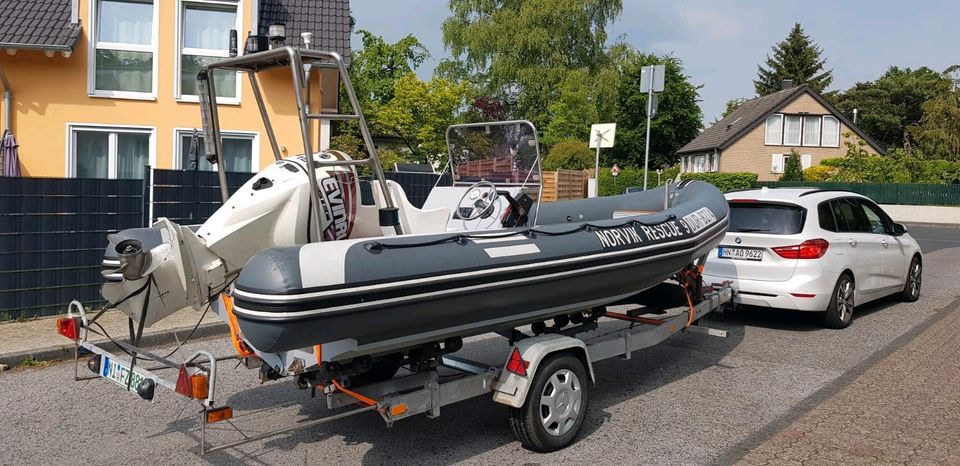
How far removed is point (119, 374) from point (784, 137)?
157 ft

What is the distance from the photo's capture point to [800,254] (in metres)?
8.02

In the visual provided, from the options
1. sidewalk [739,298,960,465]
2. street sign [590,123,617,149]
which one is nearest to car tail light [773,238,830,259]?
sidewalk [739,298,960,465]

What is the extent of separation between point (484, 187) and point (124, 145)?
30.2 feet

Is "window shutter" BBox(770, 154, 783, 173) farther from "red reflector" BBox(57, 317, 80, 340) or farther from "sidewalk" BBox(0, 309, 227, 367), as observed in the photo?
"red reflector" BBox(57, 317, 80, 340)

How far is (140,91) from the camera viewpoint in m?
13.3

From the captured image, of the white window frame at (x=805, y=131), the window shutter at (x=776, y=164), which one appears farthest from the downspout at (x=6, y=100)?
the white window frame at (x=805, y=131)

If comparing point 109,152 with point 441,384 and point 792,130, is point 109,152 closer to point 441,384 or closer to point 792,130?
point 441,384

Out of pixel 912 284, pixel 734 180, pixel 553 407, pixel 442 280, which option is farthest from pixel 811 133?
pixel 442 280

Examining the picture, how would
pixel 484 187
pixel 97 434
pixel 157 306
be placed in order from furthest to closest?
pixel 484 187
pixel 97 434
pixel 157 306

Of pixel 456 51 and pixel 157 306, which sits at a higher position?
pixel 456 51

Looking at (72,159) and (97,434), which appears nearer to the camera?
(97,434)

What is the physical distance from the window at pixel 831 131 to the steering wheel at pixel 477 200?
1815 inches

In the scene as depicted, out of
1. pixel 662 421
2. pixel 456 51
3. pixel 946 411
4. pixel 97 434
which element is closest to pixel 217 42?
Result: pixel 97 434

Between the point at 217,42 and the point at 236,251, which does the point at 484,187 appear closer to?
the point at 236,251
